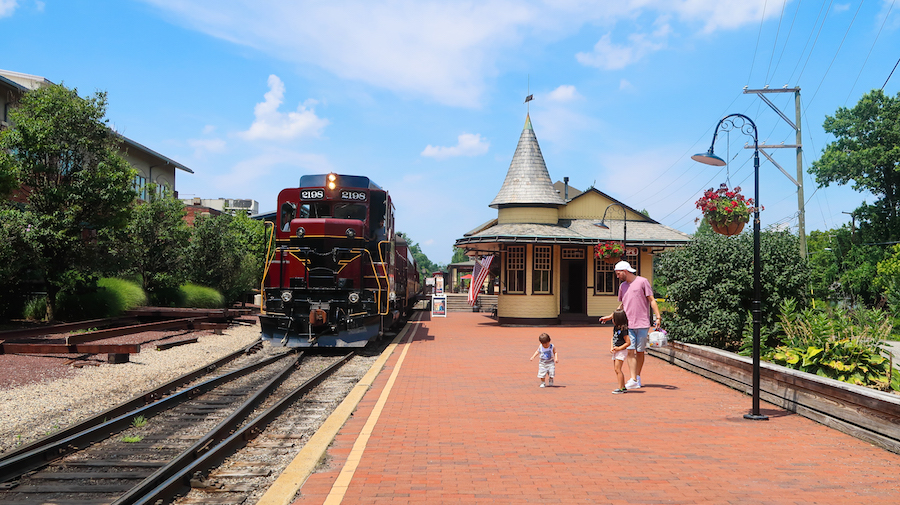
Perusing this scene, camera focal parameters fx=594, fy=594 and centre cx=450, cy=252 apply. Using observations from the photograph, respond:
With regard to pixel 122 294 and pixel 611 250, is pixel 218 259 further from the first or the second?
pixel 611 250

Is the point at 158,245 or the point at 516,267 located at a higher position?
the point at 158,245

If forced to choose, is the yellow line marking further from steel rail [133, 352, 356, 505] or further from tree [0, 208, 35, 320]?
tree [0, 208, 35, 320]

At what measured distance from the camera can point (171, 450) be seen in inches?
243

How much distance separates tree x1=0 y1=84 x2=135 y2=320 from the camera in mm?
18328

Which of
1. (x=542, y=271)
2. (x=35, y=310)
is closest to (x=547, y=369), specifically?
(x=542, y=271)

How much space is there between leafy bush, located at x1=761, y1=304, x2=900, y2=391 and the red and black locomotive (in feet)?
27.3

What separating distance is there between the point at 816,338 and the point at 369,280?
926 cm

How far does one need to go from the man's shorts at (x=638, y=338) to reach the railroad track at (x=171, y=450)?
457cm

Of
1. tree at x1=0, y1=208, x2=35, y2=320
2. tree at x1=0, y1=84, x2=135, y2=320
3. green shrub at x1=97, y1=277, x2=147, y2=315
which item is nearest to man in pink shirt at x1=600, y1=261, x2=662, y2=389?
tree at x1=0, y1=208, x2=35, y2=320

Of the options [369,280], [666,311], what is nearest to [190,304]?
[369,280]

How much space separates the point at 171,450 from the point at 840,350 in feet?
27.2

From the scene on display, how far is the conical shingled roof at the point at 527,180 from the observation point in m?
25.0

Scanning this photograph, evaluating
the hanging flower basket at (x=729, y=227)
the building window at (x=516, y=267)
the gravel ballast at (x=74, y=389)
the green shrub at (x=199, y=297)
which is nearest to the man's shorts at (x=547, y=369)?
the hanging flower basket at (x=729, y=227)

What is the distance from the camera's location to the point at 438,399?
8500mm
